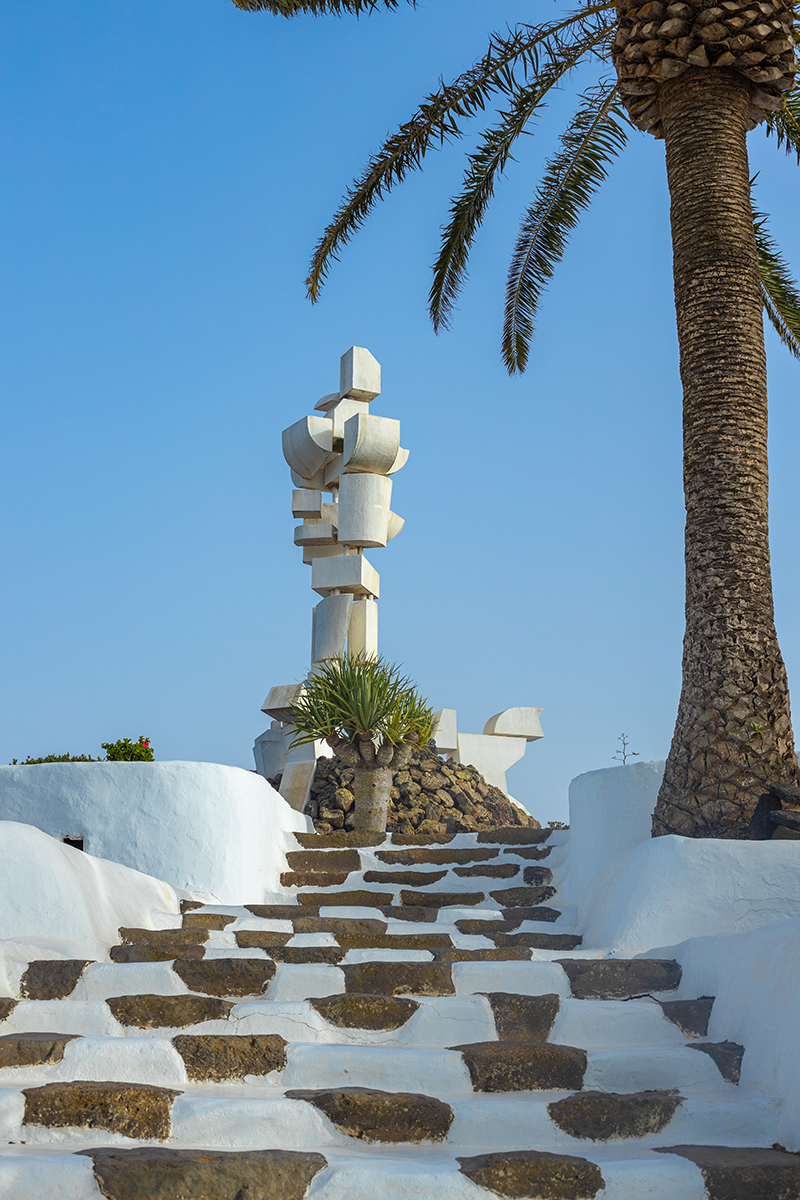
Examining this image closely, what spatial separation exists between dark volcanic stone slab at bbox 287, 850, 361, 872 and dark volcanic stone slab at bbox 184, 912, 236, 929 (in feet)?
6.12

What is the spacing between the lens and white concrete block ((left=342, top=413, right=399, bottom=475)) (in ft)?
43.7

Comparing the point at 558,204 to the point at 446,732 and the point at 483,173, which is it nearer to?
the point at 483,173

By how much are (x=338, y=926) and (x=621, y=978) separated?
164 cm

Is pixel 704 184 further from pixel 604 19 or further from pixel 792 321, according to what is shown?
pixel 792 321

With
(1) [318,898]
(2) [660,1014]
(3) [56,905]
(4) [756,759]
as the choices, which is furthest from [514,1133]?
(1) [318,898]

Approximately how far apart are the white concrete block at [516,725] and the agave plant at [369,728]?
5777 mm

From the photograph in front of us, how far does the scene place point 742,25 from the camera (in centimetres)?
650

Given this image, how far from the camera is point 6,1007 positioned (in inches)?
138

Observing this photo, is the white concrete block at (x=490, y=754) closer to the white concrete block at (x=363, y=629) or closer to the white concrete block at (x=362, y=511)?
the white concrete block at (x=363, y=629)

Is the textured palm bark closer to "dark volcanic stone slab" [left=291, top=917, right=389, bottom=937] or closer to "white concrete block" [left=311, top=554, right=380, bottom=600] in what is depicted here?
"dark volcanic stone slab" [left=291, top=917, right=389, bottom=937]

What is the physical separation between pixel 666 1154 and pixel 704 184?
5.87 metres

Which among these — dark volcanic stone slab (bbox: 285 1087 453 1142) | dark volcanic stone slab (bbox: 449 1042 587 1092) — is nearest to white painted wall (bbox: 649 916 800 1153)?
dark volcanic stone slab (bbox: 449 1042 587 1092)

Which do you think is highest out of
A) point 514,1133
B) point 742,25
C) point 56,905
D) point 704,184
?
point 742,25

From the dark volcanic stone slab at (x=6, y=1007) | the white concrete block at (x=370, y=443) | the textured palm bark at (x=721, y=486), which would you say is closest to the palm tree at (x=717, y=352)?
the textured palm bark at (x=721, y=486)
